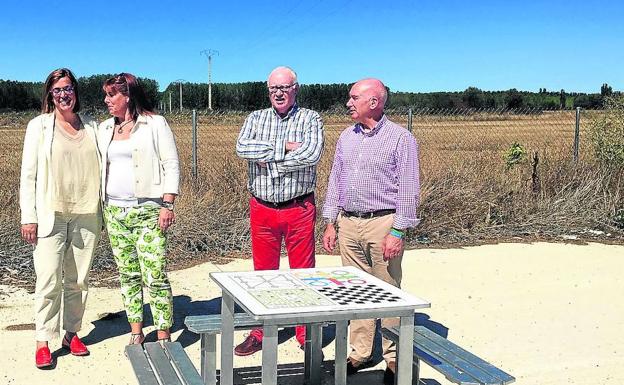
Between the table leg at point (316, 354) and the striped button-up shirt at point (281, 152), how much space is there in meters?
0.91

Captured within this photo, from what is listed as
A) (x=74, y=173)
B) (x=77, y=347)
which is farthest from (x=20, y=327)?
(x=74, y=173)

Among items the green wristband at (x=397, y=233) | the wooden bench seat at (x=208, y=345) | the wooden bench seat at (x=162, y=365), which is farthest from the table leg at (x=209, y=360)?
the green wristband at (x=397, y=233)

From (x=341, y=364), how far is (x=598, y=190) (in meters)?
7.12

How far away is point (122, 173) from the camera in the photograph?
4520 millimetres

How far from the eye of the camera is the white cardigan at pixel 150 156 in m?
4.50

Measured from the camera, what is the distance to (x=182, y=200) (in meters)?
8.91

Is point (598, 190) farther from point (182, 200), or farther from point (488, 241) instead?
point (182, 200)

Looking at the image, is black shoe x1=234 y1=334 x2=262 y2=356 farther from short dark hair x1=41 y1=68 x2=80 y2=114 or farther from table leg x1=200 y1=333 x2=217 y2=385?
short dark hair x1=41 y1=68 x2=80 y2=114

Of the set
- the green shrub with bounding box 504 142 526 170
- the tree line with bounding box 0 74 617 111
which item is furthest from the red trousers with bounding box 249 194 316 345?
Answer: the tree line with bounding box 0 74 617 111

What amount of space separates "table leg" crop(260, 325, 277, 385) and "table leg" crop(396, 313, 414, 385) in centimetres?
62

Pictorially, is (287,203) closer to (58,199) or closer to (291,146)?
(291,146)

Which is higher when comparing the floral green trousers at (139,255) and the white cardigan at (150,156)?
the white cardigan at (150,156)

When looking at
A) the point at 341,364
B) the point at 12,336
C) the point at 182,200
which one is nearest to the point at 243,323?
the point at 341,364

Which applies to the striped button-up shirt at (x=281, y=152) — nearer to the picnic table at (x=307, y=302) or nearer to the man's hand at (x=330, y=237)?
the man's hand at (x=330, y=237)
